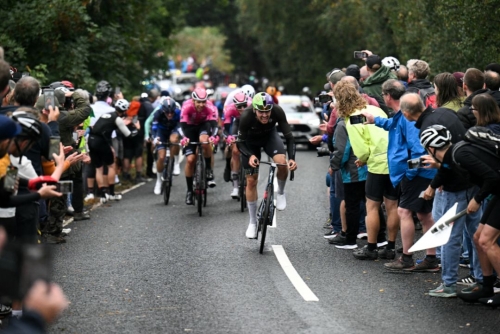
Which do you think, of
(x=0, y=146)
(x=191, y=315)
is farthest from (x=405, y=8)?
(x=0, y=146)

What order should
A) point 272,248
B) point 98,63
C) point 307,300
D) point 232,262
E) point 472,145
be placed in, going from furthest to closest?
point 98,63 → point 272,248 → point 232,262 → point 307,300 → point 472,145

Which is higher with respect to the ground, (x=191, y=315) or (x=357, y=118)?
(x=357, y=118)

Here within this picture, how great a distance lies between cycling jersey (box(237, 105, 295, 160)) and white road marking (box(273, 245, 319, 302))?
4.19 feet

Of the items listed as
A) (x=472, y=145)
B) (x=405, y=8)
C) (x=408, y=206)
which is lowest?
(x=408, y=206)

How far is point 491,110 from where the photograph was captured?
9.23 meters

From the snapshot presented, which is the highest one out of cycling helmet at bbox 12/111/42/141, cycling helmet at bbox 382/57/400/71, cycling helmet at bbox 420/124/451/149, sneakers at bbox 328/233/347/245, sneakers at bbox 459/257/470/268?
cycling helmet at bbox 382/57/400/71

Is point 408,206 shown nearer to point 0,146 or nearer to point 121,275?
point 121,275

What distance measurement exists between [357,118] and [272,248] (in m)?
2.27

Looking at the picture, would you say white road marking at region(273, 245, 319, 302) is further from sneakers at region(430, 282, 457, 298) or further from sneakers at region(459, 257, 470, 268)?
sneakers at region(459, 257, 470, 268)

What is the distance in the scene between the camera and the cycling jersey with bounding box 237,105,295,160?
13211 mm

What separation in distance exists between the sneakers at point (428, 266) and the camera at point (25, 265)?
6.90 metres

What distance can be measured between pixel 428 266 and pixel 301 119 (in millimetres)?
22219

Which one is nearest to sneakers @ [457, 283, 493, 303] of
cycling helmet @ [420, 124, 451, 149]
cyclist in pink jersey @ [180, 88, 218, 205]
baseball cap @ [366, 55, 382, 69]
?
cycling helmet @ [420, 124, 451, 149]

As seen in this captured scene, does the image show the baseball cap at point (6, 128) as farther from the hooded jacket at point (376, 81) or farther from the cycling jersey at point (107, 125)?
the cycling jersey at point (107, 125)
